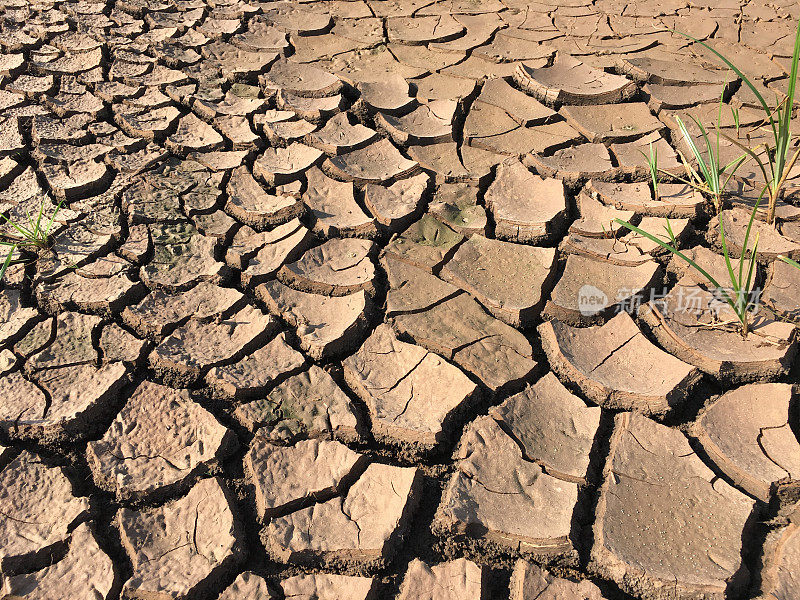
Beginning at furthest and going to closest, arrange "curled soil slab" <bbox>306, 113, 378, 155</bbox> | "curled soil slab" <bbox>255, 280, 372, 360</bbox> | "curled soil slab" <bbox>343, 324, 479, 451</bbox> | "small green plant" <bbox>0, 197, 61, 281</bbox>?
"curled soil slab" <bbox>306, 113, 378, 155</bbox> < "small green plant" <bbox>0, 197, 61, 281</bbox> < "curled soil slab" <bbox>255, 280, 372, 360</bbox> < "curled soil slab" <bbox>343, 324, 479, 451</bbox>

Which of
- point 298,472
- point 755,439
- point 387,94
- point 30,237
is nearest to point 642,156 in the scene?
point 387,94

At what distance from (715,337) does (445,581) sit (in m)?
1.03

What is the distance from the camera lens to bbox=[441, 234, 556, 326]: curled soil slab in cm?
189

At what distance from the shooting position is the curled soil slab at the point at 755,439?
1.47m

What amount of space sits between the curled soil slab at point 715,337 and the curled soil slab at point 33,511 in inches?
61.3

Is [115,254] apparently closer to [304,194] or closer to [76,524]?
[304,194]

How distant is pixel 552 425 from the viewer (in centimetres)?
161

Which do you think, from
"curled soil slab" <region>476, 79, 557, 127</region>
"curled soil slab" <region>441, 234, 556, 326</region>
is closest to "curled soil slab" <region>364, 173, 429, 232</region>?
"curled soil slab" <region>441, 234, 556, 326</region>

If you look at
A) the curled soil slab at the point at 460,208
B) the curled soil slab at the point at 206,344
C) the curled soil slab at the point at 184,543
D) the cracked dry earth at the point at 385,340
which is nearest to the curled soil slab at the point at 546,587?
the cracked dry earth at the point at 385,340

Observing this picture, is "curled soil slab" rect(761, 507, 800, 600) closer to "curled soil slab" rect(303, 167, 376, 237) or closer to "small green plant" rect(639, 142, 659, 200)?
"small green plant" rect(639, 142, 659, 200)

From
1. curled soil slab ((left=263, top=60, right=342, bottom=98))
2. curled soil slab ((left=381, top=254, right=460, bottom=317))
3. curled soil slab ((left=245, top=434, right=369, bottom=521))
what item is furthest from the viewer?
curled soil slab ((left=263, top=60, right=342, bottom=98))

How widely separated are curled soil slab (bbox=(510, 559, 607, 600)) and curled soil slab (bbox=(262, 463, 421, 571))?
0.27m

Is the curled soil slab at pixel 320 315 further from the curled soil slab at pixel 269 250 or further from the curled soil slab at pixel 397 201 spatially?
the curled soil slab at pixel 397 201

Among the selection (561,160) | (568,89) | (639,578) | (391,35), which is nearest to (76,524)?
(639,578)
